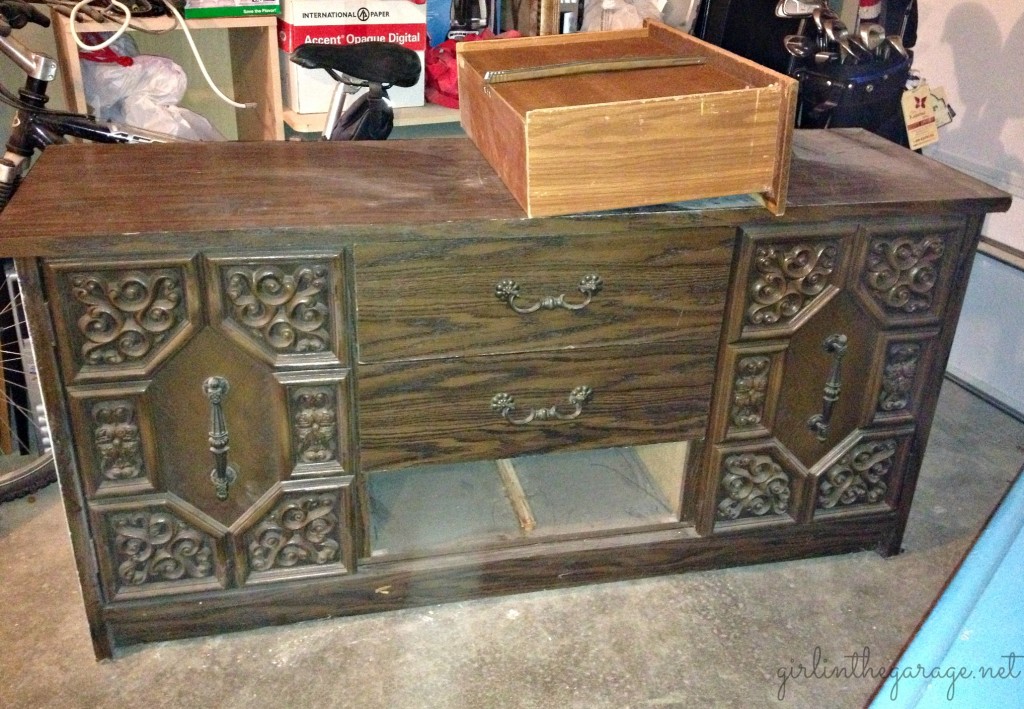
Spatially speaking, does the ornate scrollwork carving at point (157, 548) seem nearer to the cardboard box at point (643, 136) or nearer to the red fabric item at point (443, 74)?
the cardboard box at point (643, 136)

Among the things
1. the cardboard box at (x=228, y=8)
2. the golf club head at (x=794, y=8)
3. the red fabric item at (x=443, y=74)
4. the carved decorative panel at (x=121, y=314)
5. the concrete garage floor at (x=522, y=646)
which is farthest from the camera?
the red fabric item at (x=443, y=74)

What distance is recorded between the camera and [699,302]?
1589 millimetres

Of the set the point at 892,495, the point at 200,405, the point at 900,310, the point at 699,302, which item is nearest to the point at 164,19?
the point at 200,405

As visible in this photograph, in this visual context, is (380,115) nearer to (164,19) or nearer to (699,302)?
(164,19)

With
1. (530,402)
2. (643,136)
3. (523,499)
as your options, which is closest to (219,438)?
(530,402)

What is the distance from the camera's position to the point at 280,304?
56.2 inches

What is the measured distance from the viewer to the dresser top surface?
1.36 metres

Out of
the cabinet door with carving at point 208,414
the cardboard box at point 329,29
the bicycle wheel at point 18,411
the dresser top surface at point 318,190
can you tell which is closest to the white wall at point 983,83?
the dresser top surface at point 318,190

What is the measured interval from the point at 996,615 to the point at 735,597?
1088 mm

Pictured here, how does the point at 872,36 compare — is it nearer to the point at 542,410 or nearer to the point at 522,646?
the point at 542,410

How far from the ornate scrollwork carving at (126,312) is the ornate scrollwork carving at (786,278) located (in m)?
0.90

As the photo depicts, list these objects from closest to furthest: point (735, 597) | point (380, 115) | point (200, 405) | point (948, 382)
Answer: point (200, 405), point (735, 597), point (380, 115), point (948, 382)

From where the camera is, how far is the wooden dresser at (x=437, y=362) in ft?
4.61

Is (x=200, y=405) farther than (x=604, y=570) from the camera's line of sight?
No
